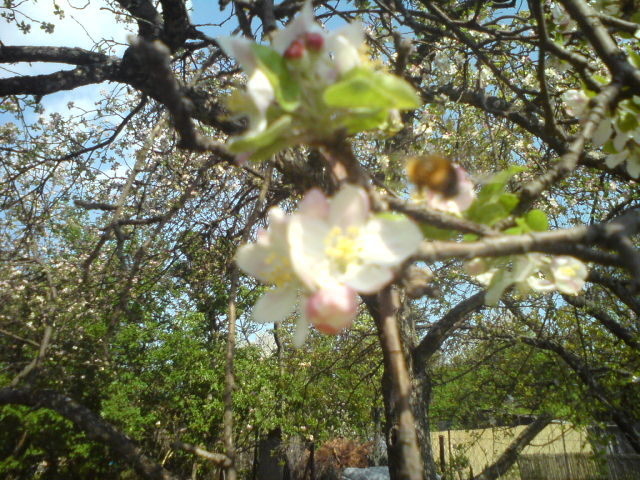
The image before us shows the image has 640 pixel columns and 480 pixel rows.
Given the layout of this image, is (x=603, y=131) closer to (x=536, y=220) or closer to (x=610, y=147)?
(x=610, y=147)

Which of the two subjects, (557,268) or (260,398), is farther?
(260,398)

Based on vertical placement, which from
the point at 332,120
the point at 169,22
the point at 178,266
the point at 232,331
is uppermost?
the point at 169,22

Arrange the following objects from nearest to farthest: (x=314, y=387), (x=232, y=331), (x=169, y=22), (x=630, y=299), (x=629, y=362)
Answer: (x=232, y=331) < (x=630, y=299) < (x=169, y=22) < (x=629, y=362) < (x=314, y=387)

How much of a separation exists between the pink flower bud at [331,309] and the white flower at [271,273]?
118 mm

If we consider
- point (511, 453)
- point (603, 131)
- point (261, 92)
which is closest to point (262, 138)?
point (261, 92)

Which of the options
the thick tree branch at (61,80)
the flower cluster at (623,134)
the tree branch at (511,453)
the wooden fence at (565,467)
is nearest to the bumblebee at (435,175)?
the flower cluster at (623,134)

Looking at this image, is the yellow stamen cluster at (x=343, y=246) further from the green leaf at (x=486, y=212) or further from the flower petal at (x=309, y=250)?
the green leaf at (x=486, y=212)

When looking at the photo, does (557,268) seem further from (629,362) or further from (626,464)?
(626,464)

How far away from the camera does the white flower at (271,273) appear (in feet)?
2.18

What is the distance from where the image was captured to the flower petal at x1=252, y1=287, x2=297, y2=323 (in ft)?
2.24

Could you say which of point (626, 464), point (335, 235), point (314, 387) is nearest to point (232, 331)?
point (335, 235)

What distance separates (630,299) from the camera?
8.42ft

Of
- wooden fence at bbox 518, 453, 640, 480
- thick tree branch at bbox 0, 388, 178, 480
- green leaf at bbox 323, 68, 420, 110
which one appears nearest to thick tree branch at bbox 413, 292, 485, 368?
thick tree branch at bbox 0, 388, 178, 480

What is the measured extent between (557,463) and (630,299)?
427 inches
